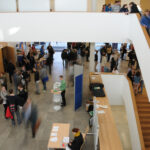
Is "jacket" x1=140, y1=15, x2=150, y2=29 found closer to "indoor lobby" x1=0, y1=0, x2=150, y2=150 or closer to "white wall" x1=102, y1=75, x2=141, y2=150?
"indoor lobby" x1=0, y1=0, x2=150, y2=150

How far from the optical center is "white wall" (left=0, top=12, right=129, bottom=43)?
876 centimetres

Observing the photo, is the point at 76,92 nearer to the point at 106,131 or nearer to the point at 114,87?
the point at 106,131

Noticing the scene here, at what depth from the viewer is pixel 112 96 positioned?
11469 millimetres

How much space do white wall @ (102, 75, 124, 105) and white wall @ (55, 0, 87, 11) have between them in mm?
4348

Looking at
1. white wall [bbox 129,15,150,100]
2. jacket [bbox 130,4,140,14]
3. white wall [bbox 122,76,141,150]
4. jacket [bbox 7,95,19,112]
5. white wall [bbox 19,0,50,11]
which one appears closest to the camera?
white wall [bbox 129,15,150,100]

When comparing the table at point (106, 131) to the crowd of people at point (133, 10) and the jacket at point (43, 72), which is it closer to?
the crowd of people at point (133, 10)

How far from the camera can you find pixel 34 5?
37.3ft

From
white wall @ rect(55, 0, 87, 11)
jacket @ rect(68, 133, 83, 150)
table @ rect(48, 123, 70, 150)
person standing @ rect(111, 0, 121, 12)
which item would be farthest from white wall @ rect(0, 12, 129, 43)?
jacket @ rect(68, 133, 83, 150)

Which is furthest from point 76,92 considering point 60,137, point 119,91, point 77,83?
point 119,91

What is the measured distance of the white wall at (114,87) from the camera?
1092 cm

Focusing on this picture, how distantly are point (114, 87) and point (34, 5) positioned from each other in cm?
698

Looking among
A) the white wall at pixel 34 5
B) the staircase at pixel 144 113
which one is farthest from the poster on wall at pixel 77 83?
the white wall at pixel 34 5

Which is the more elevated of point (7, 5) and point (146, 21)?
point (7, 5)

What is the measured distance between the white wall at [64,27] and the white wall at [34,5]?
2.86m
